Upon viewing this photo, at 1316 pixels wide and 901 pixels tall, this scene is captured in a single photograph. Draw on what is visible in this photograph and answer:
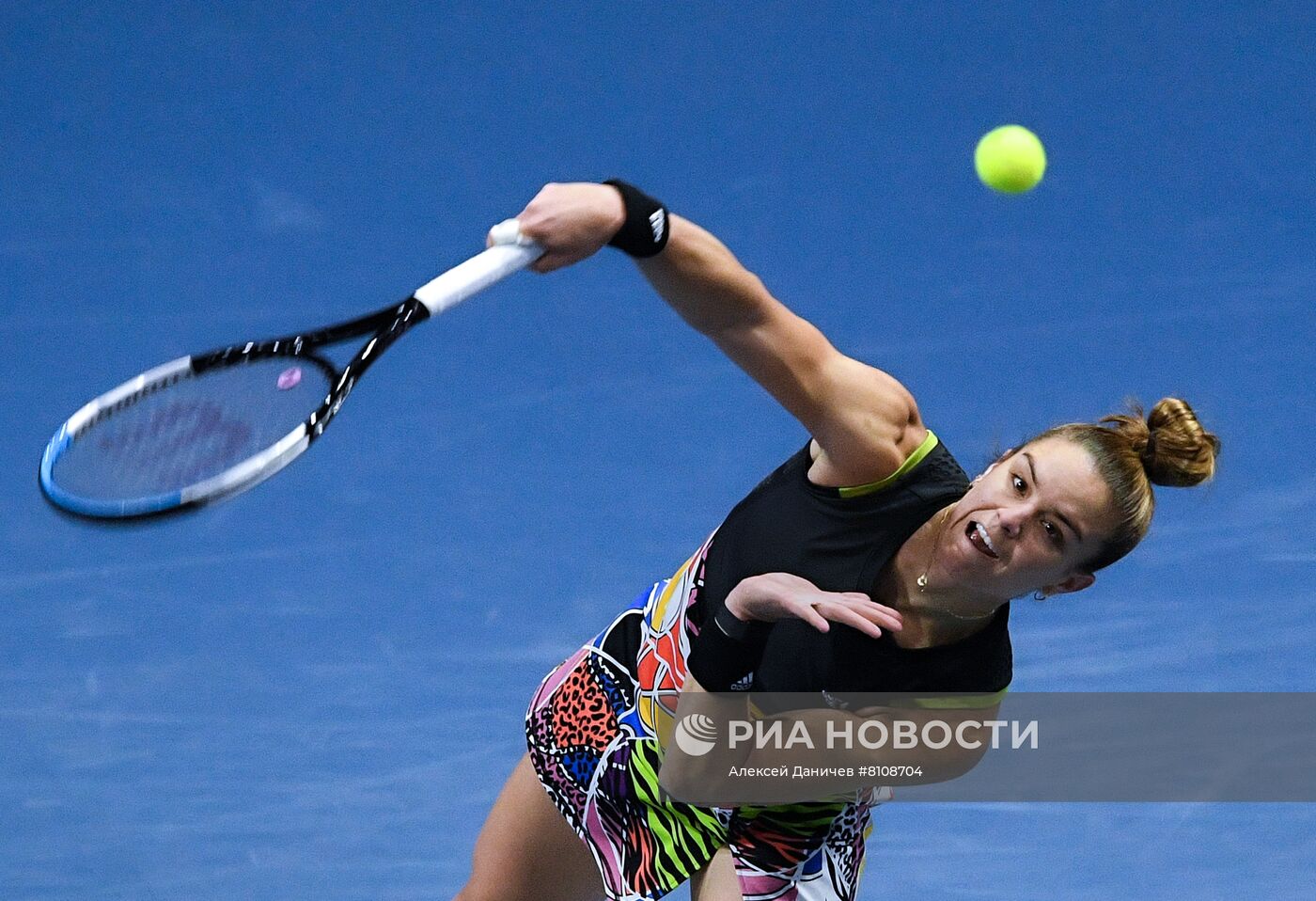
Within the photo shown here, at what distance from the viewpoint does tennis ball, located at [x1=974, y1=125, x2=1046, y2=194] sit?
5.57m

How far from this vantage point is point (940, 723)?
396 cm

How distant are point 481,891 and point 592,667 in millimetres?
742

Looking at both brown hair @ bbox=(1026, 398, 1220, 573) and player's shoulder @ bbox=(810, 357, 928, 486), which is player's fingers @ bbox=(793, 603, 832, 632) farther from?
brown hair @ bbox=(1026, 398, 1220, 573)

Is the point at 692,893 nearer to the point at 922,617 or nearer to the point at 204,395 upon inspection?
the point at 922,617

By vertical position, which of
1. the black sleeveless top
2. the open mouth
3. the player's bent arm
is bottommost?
the black sleeveless top

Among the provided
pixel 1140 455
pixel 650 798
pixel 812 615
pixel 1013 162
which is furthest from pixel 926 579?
pixel 1013 162

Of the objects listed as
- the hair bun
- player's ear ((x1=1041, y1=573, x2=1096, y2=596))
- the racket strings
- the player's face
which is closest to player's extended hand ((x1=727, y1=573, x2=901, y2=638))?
the player's face

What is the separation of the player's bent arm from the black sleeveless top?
0.46 feet

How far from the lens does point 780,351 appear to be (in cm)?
352

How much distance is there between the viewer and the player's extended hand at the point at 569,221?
10.8 feet

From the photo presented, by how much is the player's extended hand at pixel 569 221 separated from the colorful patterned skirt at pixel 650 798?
103 centimetres

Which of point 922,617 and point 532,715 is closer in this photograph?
point 922,617

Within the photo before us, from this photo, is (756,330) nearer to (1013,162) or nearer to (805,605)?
(805,605)

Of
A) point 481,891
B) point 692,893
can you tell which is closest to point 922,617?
point 692,893
